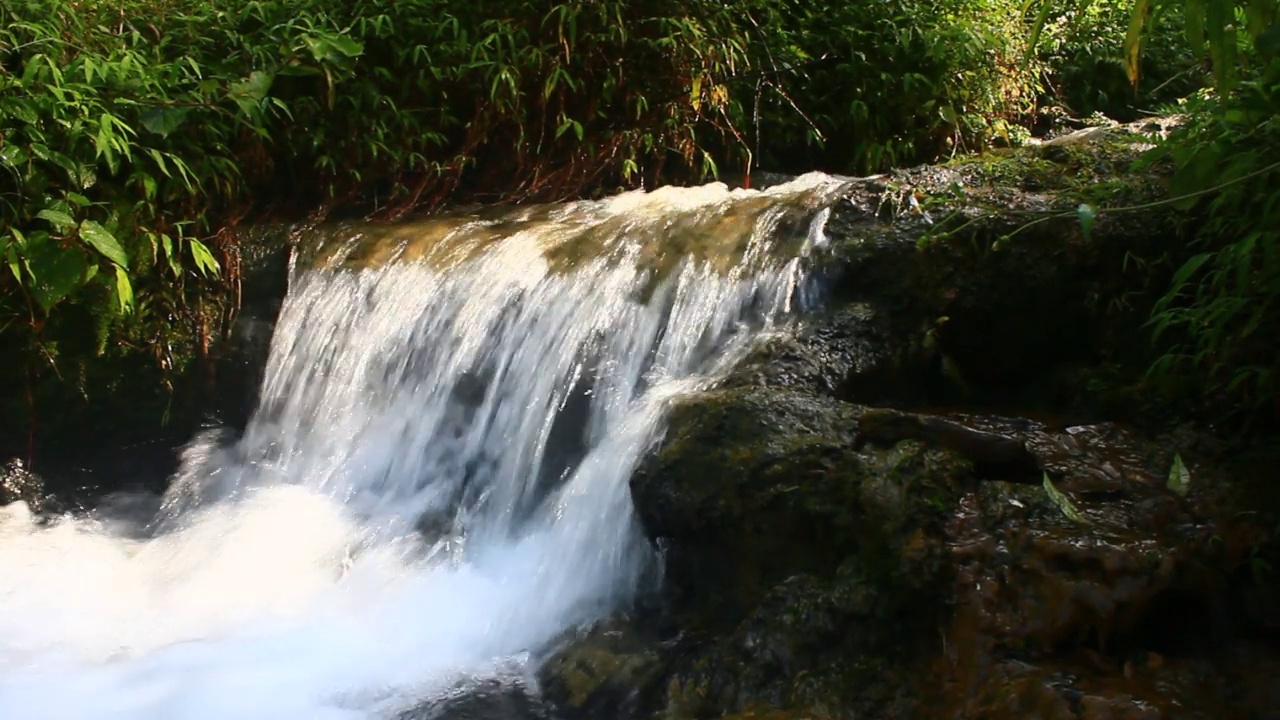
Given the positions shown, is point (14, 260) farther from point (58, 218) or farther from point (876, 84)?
point (876, 84)

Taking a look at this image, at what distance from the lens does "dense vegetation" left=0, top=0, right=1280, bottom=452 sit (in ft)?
13.8

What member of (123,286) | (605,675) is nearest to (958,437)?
(605,675)

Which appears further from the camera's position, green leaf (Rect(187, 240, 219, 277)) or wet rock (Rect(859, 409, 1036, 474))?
green leaf (Rect(187, 240, 219, 277))

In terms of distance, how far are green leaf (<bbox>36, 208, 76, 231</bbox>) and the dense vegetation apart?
11 mm

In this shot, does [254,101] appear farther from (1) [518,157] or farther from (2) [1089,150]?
(2) [1089,150]

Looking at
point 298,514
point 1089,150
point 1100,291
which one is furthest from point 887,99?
point 298,514

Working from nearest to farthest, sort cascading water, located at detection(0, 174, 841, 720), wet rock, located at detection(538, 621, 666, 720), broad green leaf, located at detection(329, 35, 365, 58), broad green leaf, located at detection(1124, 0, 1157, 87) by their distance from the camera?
broad green leaf, located at detection(1124, 0, 1157, 87)
wet rock, located at detection(538, 621, 666, 720)
cascading water, located at detection(0, 174, 841, 720)
broad green leaf, located at detection(329, 35, 365, 58)

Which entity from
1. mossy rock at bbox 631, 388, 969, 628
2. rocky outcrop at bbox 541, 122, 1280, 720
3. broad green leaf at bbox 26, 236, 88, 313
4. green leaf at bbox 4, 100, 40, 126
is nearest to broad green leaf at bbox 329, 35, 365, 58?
green leaf at bbox 4, 100, 40, 126

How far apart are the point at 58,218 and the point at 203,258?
62 cm

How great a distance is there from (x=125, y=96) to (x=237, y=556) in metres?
2.07

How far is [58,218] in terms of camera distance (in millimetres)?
3844

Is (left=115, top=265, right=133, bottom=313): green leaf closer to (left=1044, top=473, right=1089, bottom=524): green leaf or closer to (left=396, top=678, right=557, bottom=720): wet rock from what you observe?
(left=396, top=678, right=557, bottom=720): wet rock

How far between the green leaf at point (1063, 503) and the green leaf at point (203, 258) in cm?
350

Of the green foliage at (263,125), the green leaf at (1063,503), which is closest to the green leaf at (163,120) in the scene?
the green foliage at (263,125)
